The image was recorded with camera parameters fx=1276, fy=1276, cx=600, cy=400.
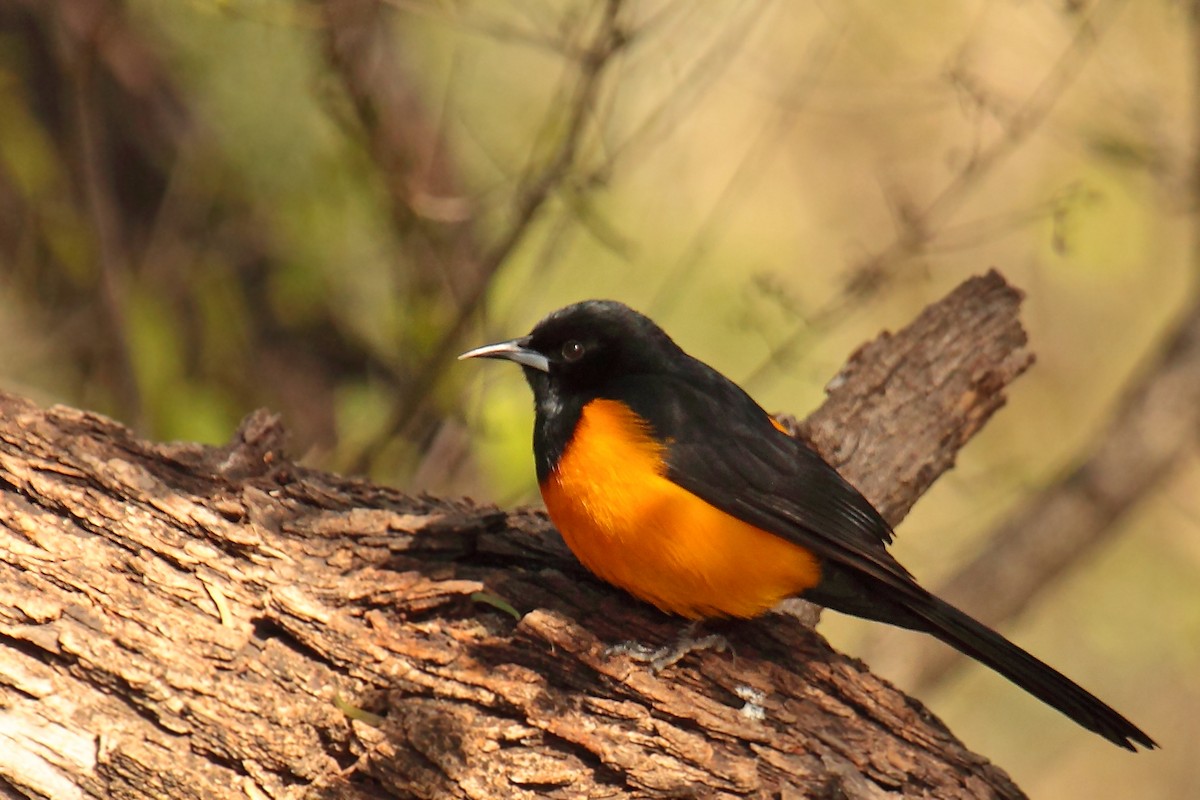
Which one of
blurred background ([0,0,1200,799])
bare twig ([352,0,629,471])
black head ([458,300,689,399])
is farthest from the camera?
blurred background ([0,0,1200,799])

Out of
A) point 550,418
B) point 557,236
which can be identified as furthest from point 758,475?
point 557,236

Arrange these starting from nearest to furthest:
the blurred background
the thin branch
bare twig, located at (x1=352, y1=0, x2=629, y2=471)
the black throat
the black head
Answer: the black throat
the black head
bare twig, located at (x1=352, y1=0, x2=629, y2=471)
the blurred background
the thin branch

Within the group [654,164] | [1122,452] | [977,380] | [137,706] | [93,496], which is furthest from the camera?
[654,164]

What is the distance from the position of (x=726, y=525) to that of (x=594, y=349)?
815mm

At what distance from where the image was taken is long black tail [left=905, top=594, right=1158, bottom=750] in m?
3.60

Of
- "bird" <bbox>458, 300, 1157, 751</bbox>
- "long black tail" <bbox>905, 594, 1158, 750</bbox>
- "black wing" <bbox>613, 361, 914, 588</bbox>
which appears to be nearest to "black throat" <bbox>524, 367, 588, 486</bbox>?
"bird" <bbox>458, 300, 1157, 751</bbox>

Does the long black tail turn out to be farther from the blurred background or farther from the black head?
the blurred background

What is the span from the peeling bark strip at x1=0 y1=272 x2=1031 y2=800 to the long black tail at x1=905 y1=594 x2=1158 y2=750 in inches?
11.1

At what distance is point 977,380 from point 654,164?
16.5 ft

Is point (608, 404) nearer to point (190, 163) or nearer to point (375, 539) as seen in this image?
point (375, 539)

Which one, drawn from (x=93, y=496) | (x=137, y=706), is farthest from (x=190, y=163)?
(x=137, y=706)

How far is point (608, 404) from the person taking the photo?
3.87m

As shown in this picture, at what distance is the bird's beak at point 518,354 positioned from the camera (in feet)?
13.5

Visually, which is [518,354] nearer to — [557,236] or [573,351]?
[573,351]
